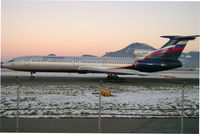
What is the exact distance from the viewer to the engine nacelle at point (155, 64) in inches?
787

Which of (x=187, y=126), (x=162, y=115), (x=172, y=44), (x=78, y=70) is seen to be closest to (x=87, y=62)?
(x=78, y=70)

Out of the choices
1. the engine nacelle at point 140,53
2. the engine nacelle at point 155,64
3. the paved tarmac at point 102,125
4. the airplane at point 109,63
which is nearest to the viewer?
the paved tarmac at point 102,125

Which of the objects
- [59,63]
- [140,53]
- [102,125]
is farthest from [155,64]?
[102,125]

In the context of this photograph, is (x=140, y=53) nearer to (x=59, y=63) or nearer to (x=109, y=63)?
(x=109, y=63)

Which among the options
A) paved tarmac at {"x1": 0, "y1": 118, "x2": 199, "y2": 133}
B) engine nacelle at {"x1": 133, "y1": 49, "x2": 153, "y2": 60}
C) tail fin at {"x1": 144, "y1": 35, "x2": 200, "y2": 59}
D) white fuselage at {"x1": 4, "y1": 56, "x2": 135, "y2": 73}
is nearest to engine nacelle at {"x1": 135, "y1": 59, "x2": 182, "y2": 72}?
tail fin at {"x1": 144, "y1": 35, "x2": 200, "y2": 59}

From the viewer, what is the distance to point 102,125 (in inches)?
238

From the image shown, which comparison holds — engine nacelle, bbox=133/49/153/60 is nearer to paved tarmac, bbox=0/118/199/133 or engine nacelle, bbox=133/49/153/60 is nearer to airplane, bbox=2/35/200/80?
airplane, bbox=2/35/200/80

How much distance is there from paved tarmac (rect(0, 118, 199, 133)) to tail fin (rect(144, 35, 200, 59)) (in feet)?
46.0

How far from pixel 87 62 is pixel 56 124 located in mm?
14596

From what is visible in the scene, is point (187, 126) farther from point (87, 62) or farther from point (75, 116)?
point (87, 62)

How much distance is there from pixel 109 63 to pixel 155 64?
5.75 meters

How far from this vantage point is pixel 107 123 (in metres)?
6.24

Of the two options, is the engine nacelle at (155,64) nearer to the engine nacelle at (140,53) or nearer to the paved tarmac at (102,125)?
the engine nacelle at (140,53)

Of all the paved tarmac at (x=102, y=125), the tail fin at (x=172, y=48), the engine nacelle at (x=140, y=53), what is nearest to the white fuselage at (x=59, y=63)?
the engine nacelle at (x=140, y=53)
